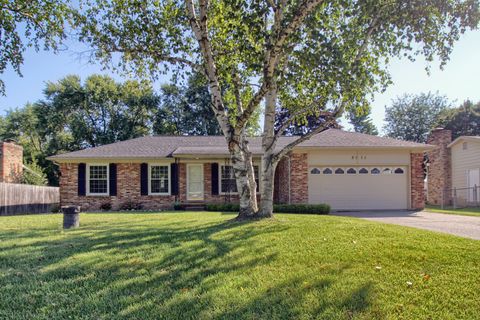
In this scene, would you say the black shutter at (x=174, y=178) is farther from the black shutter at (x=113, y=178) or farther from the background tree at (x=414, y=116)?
the background tree at (x=414, y=116)

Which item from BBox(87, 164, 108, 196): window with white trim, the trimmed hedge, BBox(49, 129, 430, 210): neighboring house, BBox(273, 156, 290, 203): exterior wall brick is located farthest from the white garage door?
BBox(87, 164, 108, 196): window with white trim

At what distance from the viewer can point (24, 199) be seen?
17.8 meters

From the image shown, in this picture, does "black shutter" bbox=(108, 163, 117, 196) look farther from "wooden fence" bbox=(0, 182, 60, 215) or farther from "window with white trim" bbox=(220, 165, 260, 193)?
"window with white trim" bbox=(220, 165, 260, 193)

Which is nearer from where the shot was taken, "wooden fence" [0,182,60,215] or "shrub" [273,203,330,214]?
"shrub" [273,203,330,214]

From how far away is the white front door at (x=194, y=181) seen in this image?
1761cm

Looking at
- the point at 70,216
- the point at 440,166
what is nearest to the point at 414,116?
the point at 440,166

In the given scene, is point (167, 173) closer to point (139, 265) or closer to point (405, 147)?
point (405, 147)

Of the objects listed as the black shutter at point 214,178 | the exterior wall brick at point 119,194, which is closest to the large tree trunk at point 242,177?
the black shutter at point 214,178

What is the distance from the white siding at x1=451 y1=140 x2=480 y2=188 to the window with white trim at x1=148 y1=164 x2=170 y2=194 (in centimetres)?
1631

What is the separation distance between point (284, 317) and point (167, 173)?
14680 mm

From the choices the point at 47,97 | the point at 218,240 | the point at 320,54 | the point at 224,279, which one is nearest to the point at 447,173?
the point at 320,54

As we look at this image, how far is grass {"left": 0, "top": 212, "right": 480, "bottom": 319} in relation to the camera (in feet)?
12.8

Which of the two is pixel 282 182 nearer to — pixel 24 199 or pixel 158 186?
pixel 158 186

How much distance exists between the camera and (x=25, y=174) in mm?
23172
